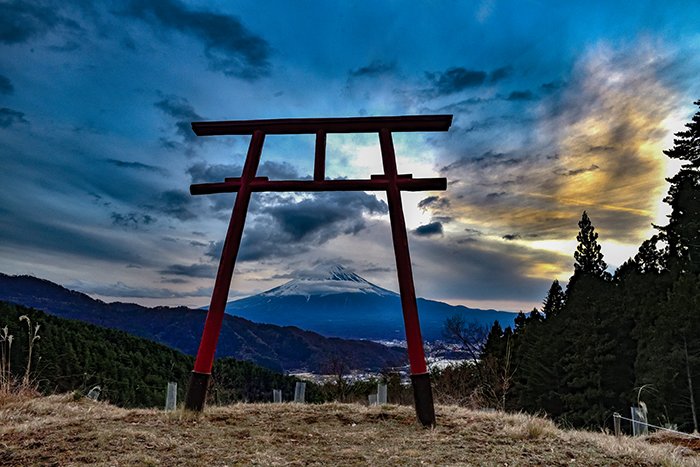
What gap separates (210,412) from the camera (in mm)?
6340

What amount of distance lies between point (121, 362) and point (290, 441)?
3832 centimetres

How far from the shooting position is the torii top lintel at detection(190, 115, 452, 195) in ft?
22.4

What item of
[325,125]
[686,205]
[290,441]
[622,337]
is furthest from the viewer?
[622,337]

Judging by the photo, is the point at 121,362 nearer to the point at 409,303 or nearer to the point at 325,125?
the point at 325,125

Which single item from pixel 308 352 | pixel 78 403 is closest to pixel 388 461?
pixel 78 403

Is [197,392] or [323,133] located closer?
[197,392]

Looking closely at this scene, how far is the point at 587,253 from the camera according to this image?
3784 centimetres

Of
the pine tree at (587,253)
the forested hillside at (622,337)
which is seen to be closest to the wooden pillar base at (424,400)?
the forested hillside at (622,337)

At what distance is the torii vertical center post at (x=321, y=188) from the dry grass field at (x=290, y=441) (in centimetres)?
52

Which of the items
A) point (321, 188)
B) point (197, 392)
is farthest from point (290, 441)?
point (321, 188)

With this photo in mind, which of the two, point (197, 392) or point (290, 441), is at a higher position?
point (197, 392)

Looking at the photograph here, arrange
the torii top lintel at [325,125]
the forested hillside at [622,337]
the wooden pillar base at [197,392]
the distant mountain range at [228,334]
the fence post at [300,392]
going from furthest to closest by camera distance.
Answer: the distant mountain range at [228,334]
the forested hillside at [622,337]
the fence post at [300,392]
the torii top lintel at [325,125]
the wooden pillar base at [197,392]

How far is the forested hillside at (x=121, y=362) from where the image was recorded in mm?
30609

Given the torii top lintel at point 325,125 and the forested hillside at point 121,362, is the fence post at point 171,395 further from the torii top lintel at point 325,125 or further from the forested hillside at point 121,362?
the forested hillside at point 121,362
